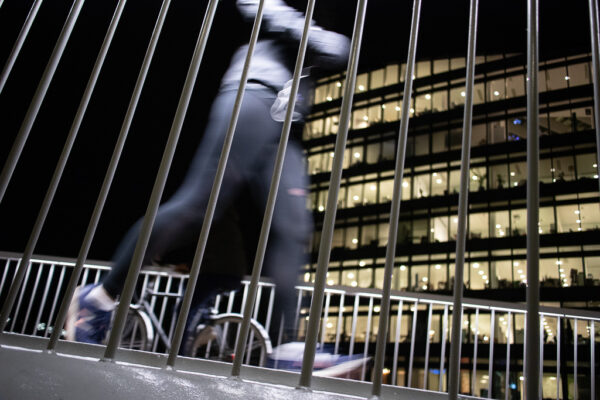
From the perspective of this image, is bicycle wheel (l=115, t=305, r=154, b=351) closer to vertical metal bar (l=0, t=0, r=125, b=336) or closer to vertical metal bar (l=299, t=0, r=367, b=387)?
vertical metal bar (l=0, t=0, r=125, b=336)

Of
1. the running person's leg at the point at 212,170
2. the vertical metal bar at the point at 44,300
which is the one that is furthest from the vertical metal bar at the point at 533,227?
the vertical metal bar at the point at 44,300

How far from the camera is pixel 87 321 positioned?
178cm

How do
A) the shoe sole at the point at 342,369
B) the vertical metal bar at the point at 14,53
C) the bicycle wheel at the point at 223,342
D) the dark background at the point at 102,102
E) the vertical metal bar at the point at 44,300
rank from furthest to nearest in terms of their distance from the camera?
the vertical metal bar at the point at 44,300 < the dark background at the point at 102,102 < the bicycle wheel at the point at 223,342 < the shoe sole at the point at 342,369 < the vertical metal bar at the point at 14,53

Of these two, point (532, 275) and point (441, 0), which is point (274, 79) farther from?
point (532, 275)

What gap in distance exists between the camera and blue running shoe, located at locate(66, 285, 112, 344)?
1.75 m

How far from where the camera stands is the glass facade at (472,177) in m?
22.4

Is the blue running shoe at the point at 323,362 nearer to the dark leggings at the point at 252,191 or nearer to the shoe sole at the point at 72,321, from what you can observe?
the dark leggings at the point at 252,191

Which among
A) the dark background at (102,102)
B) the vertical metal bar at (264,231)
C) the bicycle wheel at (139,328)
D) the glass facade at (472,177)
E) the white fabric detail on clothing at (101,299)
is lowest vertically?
the bicycle wheel at (139,328)

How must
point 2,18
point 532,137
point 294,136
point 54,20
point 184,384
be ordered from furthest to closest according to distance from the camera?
point 2,18, point 54,20, point 294,136, point 532,137, point 184,384

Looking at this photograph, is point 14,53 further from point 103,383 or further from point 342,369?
point 342,369

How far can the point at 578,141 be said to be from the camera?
75.5 feet

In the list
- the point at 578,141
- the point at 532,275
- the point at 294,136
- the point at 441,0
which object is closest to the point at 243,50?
the point at 294,136

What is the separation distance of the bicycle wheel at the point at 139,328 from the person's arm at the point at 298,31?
5.27ft

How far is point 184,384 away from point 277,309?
126cm
